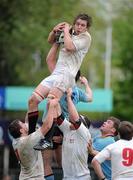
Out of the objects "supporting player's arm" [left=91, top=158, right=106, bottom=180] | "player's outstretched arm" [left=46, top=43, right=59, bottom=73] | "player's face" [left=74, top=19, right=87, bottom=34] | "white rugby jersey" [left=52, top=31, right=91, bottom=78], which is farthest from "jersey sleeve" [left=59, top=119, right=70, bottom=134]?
"player's face" [left=74, top=19, right=87, bottom=34]

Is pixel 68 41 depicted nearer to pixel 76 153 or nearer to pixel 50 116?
pixel 50 116

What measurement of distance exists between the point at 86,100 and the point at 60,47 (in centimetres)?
112

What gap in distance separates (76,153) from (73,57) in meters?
1.64

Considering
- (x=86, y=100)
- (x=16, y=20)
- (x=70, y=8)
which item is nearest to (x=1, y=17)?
(x=16, y=20)

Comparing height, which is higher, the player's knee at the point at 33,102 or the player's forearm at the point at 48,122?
the player's knee at the point at 33,102

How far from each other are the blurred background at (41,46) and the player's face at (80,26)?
16339 millimetres

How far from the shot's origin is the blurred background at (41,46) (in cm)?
4416

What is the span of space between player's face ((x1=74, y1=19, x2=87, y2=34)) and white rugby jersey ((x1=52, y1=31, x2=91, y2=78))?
8cm

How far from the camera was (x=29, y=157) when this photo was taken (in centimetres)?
1459

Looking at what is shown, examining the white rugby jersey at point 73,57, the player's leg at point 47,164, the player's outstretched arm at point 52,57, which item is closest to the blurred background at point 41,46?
the player's leg at point 47,164

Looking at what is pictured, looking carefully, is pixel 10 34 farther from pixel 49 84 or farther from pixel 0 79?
pixel 49 84

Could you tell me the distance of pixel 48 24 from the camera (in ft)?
147

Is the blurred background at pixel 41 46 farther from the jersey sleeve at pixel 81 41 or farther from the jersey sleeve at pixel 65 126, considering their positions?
the jersey sleeve at pixel 81 41

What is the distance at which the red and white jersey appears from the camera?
13.6m
